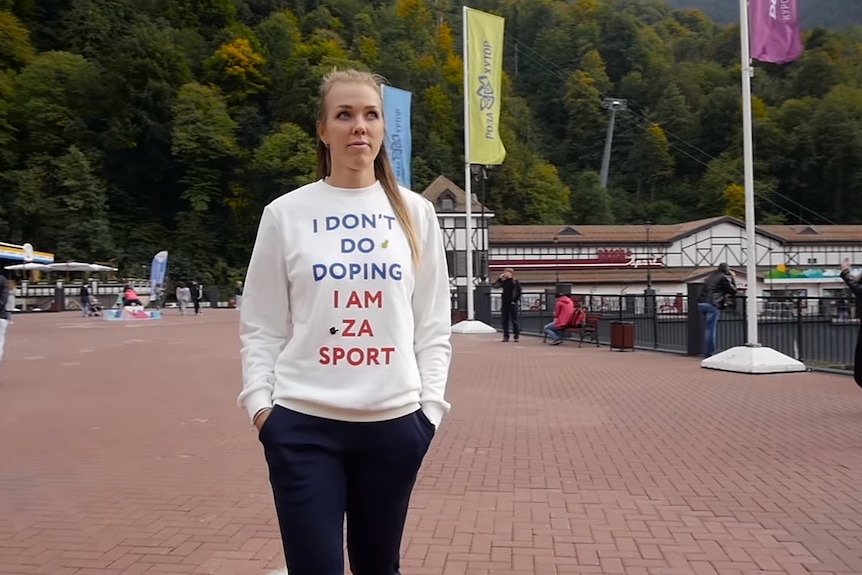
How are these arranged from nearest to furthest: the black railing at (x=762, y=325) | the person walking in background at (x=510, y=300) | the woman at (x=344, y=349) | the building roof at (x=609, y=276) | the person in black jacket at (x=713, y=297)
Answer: the woman at (x=344, y=349) < the person in black jacket at (x=713, y=297) < the black railing at (x=762, y=325) < the person walking in background at (x=510, y=300) < the building roof at (x=609, y=276)

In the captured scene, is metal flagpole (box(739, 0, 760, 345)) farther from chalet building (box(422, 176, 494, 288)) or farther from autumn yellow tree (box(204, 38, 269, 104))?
autumn yellow tree (box(204, 38, 269, 104))

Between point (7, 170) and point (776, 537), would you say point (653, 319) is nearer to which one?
point (776, 537)

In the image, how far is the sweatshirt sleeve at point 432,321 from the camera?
2221mm

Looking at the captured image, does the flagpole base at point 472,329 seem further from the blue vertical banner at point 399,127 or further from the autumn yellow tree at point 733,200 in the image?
the autumn yellow tree at point 733,200

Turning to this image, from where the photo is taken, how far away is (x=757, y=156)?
3066 inches

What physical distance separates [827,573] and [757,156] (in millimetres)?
80915

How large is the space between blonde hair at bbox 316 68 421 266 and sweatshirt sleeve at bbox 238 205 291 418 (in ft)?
0.88

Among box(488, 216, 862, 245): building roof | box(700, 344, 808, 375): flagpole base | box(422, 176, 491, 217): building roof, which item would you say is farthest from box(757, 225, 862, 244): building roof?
box(700, 344, 808, 375): flagpole base

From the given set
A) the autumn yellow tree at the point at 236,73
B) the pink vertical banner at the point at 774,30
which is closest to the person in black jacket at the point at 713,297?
the pink vertical banner at the point at 774,30

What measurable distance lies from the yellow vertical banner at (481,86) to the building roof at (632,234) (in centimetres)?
3016

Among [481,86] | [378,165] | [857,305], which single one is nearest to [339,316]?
[378,165]

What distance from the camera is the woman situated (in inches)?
81.6

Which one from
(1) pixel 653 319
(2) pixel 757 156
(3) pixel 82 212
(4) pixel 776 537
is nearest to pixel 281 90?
(3) pixel 82 212

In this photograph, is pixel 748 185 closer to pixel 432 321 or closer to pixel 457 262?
pixel 432 321
